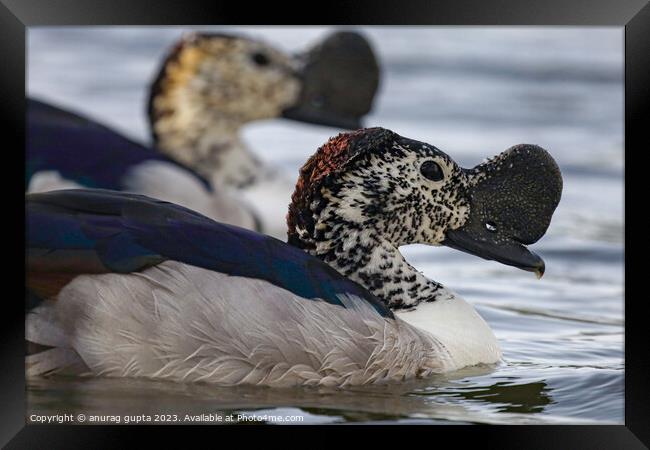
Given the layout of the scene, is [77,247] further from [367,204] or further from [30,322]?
[367,204]

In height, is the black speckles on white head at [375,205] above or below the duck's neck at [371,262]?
above

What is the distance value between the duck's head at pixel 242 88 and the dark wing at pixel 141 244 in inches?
199

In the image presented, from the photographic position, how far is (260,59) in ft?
38.4

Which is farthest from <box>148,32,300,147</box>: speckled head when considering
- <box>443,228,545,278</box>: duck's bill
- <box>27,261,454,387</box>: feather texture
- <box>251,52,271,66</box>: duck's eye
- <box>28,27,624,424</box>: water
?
<box>27,261,454,387</box>: feather texture

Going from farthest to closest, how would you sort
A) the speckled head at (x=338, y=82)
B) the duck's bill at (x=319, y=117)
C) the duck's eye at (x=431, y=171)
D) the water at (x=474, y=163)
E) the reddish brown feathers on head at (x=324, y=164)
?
the duck's bill at (x=319, y=117) → the speckled head at (x=338, y=82) → the duck's eye at (x=431, y=171) → the reddish brown feathers on head at (x=324, y=164) → the water at (x=474, y=163)

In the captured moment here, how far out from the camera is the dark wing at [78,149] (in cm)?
948

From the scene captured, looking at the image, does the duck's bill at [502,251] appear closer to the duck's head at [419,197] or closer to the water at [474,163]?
the duck's head at [419,197]

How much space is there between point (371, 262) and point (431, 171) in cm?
50

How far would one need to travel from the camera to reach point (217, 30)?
38.7ft

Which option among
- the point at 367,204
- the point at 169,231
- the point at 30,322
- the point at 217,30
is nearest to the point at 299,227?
the point at 367,204

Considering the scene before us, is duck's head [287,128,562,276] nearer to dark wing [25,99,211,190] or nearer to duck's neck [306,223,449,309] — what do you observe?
duck's neck [306,223,449,309]

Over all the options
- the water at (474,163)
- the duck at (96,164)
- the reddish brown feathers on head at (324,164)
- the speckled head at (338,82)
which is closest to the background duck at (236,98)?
the speckled head at (338,82)

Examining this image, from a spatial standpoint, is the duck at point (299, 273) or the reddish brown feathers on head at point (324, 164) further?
the reddish brown feathers on head at point (324, 164)

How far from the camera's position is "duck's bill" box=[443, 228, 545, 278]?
7047mm
